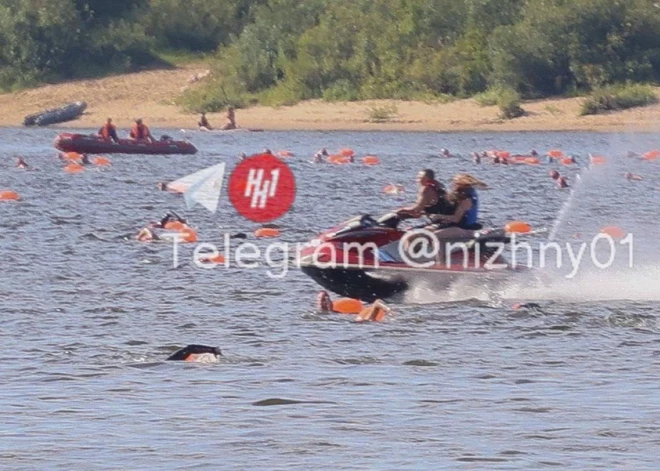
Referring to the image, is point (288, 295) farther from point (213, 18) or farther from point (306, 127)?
point (213, 18)

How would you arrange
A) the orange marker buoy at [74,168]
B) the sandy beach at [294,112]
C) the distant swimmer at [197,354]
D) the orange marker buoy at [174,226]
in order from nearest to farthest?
the distant swimmer at [197,354], the orange marker buoy at [174,226], the orange marker buoy at [74,168], the sandy beach at [294,112]

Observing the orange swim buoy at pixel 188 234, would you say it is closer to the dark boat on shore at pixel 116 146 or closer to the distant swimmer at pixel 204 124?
the dark boat on shore at pixel 116 146

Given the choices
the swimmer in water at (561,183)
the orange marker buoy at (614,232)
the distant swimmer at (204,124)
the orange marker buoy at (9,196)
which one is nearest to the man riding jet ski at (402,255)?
the orange marker buoy at (614,232)

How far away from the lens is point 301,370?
12328mm

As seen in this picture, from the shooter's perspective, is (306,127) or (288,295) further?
(306,127)

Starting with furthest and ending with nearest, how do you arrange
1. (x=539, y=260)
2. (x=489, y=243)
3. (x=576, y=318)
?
(x=539, y=260) < (x=489, y=243) < (x=576, y=318)

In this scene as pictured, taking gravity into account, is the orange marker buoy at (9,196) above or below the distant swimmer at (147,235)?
below

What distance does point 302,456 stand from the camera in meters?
9.66

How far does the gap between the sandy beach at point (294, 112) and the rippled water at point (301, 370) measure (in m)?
27.7

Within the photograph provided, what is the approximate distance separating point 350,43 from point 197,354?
50412 millimetres

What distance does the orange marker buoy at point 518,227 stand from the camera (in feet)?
77.4

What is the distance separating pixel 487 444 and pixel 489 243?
6.26 m

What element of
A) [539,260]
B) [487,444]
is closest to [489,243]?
[539,260]

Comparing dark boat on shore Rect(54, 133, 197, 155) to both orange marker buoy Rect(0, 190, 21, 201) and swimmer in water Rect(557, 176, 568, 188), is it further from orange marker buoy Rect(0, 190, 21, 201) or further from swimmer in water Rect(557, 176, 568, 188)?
swimmer in water Rect(557, 176, 568, 188)
